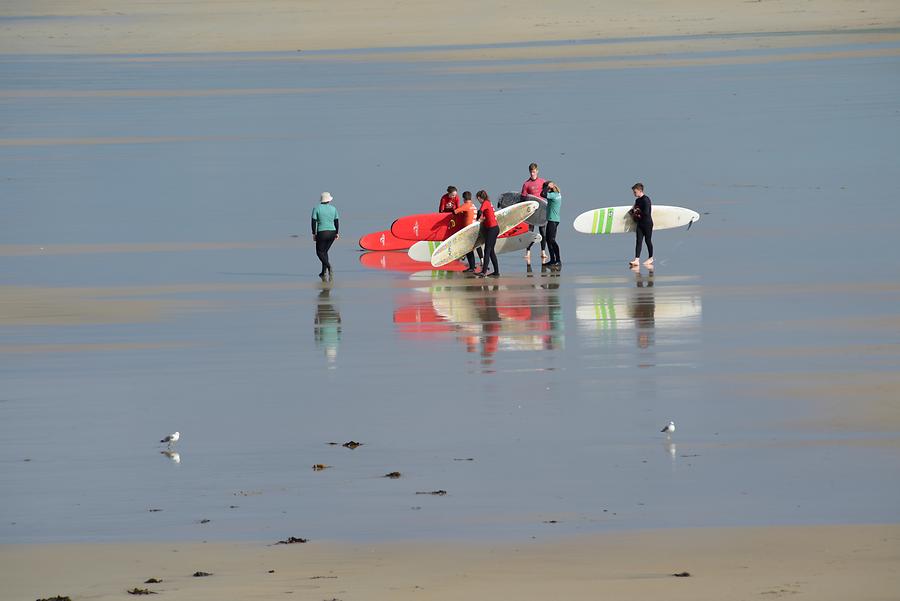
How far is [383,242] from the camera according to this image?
1096 inches

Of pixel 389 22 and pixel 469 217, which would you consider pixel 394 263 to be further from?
pixel 389 22

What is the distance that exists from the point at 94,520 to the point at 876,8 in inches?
3025

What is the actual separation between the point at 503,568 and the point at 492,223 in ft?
45.7

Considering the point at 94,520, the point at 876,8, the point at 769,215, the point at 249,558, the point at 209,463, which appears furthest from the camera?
the point at 876,8

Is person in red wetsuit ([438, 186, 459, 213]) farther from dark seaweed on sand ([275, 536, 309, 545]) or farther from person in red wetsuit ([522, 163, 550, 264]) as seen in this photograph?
dark seaweed on sand ([275, 536, 309, 545])

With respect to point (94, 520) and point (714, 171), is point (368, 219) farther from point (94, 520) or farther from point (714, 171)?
point (94, 520)

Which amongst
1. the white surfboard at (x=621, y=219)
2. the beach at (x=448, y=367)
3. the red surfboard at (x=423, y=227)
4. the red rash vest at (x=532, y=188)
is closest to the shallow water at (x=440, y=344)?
the beach at (x=448, y=367)

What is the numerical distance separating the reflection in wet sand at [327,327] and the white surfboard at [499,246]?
9.79ft

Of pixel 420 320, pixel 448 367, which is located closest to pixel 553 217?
pixel 420 320

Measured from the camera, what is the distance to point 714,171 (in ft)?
119

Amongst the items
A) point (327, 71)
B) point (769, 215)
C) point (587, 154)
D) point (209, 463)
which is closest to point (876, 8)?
point (327, 71)

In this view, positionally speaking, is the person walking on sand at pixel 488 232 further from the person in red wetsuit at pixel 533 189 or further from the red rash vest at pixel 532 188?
the red rash vest at pixel 532 188

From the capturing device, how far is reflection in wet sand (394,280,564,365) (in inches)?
763

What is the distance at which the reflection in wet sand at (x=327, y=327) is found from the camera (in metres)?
19.5
